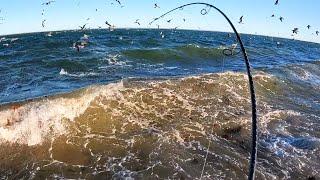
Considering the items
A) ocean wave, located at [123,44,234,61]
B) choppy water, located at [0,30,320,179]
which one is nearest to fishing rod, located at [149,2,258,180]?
choppy water, located at [0,30,320,179]

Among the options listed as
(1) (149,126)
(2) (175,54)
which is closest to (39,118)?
(1) (149,126)

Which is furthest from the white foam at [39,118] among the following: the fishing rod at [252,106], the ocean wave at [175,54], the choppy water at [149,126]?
the ocean wave at [175,54]

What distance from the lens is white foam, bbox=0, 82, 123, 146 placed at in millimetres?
14047

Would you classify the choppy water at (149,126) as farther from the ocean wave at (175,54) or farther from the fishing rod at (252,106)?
the ocean wave at (175,54)

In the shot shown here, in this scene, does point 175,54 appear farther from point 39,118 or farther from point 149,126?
point 39,118

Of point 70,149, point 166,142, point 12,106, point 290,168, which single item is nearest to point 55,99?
point 12,106

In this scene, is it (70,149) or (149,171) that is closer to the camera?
(149,171)

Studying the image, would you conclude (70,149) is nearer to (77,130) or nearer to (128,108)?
(77,130)

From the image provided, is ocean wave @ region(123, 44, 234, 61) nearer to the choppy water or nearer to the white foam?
the choppy water

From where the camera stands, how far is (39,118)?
15.2 m

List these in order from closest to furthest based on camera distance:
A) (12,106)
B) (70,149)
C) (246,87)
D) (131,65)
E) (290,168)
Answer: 1. (290,168)
2. (70,149)
3. (12,106)
4. (246,87)
5. (131,65)

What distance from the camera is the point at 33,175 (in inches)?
444

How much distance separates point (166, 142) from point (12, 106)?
6.12 meters

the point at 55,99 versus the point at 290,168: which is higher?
the point at 55,99
